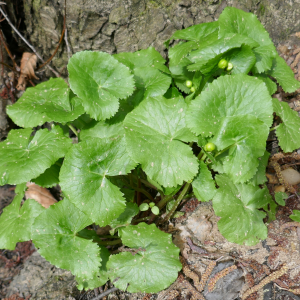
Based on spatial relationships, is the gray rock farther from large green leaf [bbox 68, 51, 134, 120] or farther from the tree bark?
the tree bark

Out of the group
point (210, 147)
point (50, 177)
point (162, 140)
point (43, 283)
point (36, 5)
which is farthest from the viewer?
point (36, 5)

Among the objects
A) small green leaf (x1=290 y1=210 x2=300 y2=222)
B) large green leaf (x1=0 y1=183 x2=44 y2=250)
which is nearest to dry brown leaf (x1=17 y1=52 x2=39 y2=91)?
large green leaf (x1=0 y1=183 x2=44 y2=250)

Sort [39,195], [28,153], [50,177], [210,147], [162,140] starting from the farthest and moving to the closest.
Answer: [39,195]
[50,177]
[28,153]
[162,140]
[210,147]

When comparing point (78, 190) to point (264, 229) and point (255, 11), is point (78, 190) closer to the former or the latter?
point (264, 229)

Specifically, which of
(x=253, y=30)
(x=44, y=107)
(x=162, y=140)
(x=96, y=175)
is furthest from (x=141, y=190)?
(x=253, y=30)

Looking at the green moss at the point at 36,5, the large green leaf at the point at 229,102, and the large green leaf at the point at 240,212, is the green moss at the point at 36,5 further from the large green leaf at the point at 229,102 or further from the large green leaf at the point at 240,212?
the large green leaf at the point at 240,212

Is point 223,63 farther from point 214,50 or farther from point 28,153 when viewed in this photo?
point 28,153
